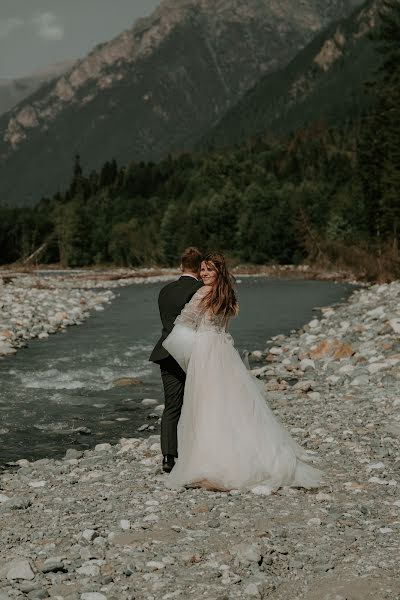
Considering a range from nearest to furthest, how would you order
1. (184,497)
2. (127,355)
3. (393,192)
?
(184,497), (127,355), (393,192)

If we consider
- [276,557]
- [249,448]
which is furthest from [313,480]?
[276,557]

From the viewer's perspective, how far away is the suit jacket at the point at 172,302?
846 centimetres

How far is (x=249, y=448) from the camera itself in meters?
7.82

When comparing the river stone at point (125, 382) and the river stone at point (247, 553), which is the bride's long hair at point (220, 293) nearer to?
the river stone at point (247, 553)

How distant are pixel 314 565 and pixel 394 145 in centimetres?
5056

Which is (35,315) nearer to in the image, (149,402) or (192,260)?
(149,402)

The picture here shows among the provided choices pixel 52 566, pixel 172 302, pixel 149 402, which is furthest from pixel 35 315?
pixel 52 566

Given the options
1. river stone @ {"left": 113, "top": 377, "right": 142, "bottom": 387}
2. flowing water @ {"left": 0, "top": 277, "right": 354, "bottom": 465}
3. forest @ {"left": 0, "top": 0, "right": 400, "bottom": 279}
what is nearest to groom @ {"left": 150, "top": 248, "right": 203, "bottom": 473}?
flowing water @ {"left": 0, "top": 277, "right": 354, "bottom": 465}

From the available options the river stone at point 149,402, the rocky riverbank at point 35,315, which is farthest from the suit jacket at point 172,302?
the rocky riverbank at point 35,315

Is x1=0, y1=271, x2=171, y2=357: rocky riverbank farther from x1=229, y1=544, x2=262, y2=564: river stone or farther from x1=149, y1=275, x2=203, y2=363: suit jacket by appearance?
x1=229, y1=544, x2=262, y2=564: river stone

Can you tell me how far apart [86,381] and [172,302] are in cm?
846

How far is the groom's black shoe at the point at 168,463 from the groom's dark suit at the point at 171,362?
1.9 inches

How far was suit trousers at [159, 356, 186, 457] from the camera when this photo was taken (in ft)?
28.2

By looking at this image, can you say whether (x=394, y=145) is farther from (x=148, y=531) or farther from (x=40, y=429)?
(x=148, y=531)
